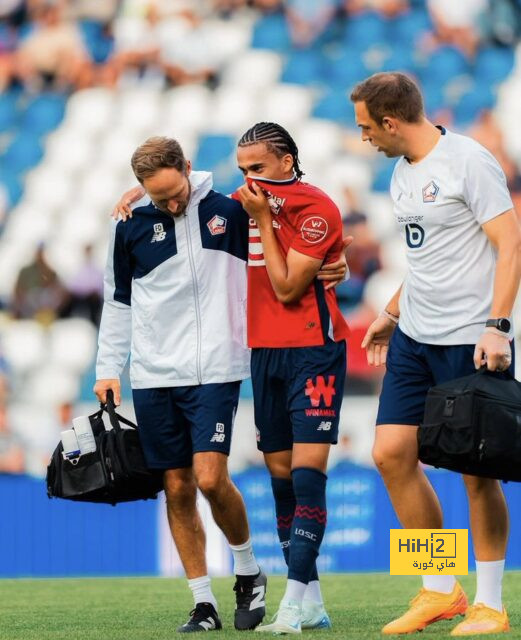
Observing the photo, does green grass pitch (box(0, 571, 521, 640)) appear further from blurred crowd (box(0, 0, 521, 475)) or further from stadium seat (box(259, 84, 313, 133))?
stadium seat (box(259, 84, 313, 133))

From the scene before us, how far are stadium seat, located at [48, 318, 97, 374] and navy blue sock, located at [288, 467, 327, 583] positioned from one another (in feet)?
26.0

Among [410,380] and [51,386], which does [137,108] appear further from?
[410,380]

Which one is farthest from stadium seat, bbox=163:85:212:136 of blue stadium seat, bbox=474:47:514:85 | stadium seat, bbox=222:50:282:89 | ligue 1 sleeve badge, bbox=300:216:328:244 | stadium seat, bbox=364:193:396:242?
ligue 1 sleeve badge, bbox=300:216:328:244

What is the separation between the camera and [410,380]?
185 inches

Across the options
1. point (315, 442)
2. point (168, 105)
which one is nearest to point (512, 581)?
point (315, 442)

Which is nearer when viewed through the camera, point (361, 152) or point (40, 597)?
point (40, 597)

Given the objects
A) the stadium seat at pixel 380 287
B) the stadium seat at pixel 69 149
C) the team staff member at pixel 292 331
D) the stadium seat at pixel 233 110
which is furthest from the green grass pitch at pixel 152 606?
the stadium seat at pixel 233 110

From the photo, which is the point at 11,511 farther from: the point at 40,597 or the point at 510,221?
the point at 510,221

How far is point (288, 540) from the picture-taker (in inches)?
203

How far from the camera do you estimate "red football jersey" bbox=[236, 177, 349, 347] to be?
4.92 metres

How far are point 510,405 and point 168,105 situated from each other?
34.2ft

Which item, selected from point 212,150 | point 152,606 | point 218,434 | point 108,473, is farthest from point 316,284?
point 212,150

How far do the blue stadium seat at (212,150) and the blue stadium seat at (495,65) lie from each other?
282cm

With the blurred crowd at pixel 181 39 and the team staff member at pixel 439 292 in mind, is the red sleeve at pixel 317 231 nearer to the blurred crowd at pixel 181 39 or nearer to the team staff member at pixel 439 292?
the team staff member at pixel 439 292
